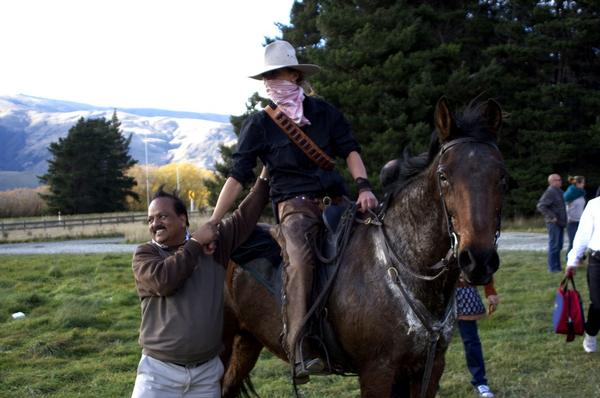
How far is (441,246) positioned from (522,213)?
2587 centimetres

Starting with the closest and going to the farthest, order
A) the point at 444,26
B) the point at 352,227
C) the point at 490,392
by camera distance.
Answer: the point at 352,227 < the point at 490,392 < the point at 444,26

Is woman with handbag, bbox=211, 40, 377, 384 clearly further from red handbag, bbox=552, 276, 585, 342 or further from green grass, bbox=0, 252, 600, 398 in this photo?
red handbag, bbox=552, 276, 585, 342

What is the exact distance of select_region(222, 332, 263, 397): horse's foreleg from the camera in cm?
461

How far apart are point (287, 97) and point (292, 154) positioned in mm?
390

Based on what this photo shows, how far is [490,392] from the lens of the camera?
6164 millimetres

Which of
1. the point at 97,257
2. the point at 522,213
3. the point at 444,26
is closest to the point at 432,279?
the point at 97,257

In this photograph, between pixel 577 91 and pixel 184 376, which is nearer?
pixel 184 376

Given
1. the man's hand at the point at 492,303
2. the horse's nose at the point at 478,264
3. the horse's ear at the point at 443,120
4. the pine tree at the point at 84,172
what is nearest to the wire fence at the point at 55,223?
the pine tree at the point at 84,172

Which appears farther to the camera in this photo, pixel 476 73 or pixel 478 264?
pixel 476 73

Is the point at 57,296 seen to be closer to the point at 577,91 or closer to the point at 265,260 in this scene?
the point at 265,260

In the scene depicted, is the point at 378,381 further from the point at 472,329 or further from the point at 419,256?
the point at 472,329

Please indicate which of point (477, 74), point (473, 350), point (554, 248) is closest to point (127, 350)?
point (473, 350)

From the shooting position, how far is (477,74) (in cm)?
2572

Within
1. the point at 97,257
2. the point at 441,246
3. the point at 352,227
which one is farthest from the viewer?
the point at 97,257
